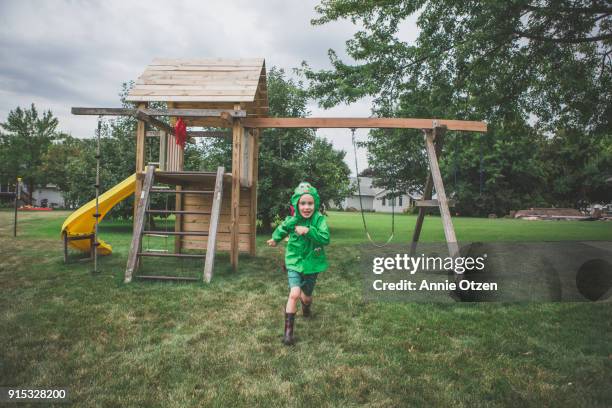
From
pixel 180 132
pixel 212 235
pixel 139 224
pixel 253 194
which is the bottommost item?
pixel 212 235

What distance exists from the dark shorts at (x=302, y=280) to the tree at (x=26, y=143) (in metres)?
50.7

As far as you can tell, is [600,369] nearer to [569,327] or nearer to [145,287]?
[569,327]

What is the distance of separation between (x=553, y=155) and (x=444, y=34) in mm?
42287

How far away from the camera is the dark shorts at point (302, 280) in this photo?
4.26 metres

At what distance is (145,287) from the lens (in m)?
5.89

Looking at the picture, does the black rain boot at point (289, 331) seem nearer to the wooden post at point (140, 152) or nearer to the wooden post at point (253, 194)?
the wooden post at point (140, 152)

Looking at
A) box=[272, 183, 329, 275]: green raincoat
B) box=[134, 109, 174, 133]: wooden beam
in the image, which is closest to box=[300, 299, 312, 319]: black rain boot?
box=[272, 183, 329, 275]: green raincoat

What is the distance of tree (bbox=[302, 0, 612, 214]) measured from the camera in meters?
9.72

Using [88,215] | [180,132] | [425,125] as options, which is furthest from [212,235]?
[425,125]

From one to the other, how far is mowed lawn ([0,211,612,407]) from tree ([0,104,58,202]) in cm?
4780

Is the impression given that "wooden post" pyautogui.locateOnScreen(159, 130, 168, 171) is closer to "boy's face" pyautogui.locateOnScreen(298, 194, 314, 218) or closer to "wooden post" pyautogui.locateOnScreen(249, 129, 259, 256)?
"wooden post" pyautogui.locateOnScreen(249, 129, 259, 256)

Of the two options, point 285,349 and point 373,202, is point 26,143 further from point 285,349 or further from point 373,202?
point 285,349

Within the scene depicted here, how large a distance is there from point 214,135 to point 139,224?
147 inches

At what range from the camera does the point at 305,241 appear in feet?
14.5
